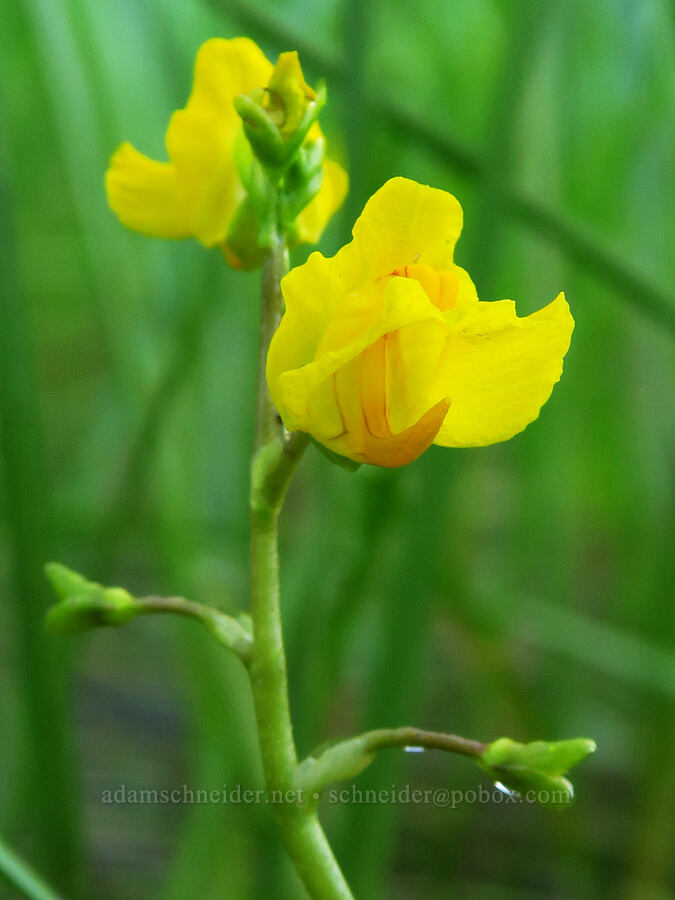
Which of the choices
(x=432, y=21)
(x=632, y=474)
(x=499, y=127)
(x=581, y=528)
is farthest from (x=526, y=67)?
(x=581, y=528)

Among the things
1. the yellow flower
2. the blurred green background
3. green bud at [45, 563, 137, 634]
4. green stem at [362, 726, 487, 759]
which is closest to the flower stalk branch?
green stem at [362, 726, 487, 759]

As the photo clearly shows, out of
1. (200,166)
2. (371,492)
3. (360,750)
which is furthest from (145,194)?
(371,492)

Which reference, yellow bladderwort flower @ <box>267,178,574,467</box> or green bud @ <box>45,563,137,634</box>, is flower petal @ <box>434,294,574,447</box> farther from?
green bud @ <box>45,563,137,634</box>

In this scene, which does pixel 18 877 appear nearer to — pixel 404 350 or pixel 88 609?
pixel 88 609

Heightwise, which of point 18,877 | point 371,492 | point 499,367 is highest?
point 499,367

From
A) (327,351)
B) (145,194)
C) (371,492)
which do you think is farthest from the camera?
(371,492)

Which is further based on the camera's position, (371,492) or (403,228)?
(371,492)

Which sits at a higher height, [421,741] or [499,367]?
[499,367]

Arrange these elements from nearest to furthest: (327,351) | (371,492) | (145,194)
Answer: (327,351)
(145,194)
(371,492)
